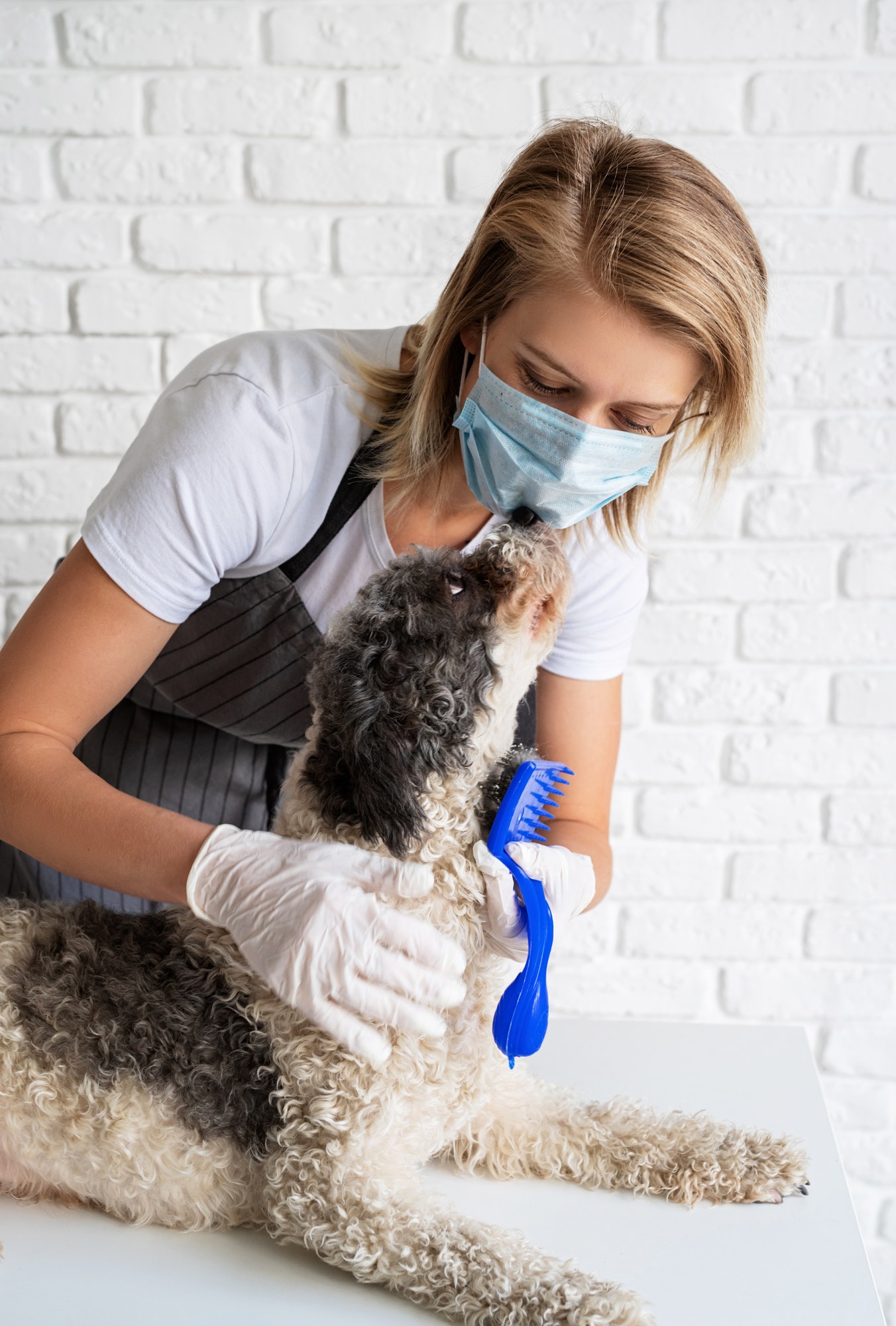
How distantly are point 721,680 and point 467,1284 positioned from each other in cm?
149

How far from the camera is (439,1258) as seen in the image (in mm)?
1093

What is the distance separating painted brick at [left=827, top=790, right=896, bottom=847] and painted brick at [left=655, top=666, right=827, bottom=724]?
0.20 metres

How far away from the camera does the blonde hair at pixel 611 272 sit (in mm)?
Result: 1273

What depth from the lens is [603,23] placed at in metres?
2.00

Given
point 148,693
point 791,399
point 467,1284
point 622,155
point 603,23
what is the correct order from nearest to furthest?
point 467,1284 < point 622,155 < point 148,693 < point 603,23 < point 791,399

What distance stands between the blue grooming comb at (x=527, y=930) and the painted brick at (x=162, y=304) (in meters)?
1.31

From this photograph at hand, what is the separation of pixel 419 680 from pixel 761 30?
1616mm

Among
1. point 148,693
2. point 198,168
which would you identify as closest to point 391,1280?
point 148,693

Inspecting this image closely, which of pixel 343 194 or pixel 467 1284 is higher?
pixel 343 194

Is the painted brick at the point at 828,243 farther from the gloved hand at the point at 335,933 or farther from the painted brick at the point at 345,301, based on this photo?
the gloved hand at the point at 335,933

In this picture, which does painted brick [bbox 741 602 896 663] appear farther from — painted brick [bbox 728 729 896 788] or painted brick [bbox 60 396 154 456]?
painted brick [bbox 60 396 154 456]

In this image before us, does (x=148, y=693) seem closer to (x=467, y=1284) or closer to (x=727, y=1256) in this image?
(x=467, y=1284)

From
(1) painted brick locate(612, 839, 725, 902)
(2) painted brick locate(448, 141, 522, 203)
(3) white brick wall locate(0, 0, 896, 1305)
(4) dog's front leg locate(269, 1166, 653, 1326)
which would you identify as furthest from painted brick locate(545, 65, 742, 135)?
(4) dog's front leg locate(269, 1166, 653, 1326)

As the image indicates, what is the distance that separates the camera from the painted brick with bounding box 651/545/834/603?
7.38 ft
